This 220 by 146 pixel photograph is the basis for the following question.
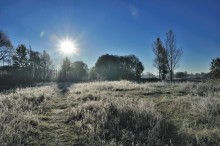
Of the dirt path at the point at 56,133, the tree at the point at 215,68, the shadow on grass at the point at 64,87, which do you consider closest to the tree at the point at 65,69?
the shadow on grass at the point at 64,87

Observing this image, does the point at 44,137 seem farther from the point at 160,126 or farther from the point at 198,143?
the point at 198,143

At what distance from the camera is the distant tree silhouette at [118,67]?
215 ft

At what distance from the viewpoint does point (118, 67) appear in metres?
66.9

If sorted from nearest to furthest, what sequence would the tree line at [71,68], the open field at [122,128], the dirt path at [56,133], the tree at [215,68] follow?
1. the open field at [122,128]
2. the dirt path at [56,133]
3. the tree at [215,68]
4. the tree line at [71,68]

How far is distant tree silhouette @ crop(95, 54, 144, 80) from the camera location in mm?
65500

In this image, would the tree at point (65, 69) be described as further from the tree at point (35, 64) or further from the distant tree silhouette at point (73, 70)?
the tree at point (35, 64)

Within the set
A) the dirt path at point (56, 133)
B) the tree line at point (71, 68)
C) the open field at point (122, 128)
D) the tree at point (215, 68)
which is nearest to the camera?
the open field at point (122, 128)

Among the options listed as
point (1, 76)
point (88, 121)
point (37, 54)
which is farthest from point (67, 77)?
point (88, 121)

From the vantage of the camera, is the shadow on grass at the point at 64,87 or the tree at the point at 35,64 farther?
the tree at the point at 35,64

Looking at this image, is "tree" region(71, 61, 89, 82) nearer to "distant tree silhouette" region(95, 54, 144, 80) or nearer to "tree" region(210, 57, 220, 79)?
"distant tree silhouette" region(95, 54, 144, 80)

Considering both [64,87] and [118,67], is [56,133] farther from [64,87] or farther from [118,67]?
[118,67]

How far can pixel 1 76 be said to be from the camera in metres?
39.7

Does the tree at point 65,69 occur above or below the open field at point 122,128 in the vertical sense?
above

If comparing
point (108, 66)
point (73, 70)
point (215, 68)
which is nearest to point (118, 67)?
point (108, 66)
